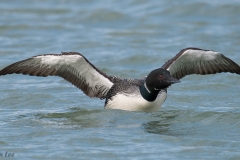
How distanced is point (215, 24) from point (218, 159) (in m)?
11.4

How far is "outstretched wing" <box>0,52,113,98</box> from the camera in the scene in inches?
456

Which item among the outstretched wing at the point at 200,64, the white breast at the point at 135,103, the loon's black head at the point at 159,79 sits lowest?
the white breast at the point at 135,103

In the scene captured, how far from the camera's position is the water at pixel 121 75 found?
9.85m

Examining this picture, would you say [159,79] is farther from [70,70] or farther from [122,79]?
[70,70]

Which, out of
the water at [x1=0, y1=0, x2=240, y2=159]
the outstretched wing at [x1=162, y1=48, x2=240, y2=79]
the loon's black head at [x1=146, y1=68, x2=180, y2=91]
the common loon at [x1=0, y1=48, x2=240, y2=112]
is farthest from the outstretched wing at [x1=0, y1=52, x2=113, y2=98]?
the outstretched wing at [x1=162, y1=48, x2=240, y2=79]

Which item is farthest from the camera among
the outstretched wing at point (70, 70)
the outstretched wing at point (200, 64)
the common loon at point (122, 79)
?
the outstretched wing at point (200, 64)

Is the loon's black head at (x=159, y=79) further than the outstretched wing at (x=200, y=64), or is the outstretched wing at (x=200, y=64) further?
the outstretched wing at (x=200, y=64)

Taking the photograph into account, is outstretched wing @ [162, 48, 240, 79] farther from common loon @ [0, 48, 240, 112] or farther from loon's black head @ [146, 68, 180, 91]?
loon's black head @ [146, 68, 180, 91]

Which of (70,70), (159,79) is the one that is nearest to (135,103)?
(159,79)

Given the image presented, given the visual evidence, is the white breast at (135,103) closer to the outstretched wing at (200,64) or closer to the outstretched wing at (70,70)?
the outstretched wing at (70,70)

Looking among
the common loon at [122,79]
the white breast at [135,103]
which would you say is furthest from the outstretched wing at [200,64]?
the white breast at [135,103]

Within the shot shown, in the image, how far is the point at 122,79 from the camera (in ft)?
39.4

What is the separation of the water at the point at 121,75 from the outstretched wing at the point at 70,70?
49cm

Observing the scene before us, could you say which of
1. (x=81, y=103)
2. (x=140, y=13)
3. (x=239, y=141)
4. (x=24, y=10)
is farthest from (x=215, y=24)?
(x=239, y=141)
